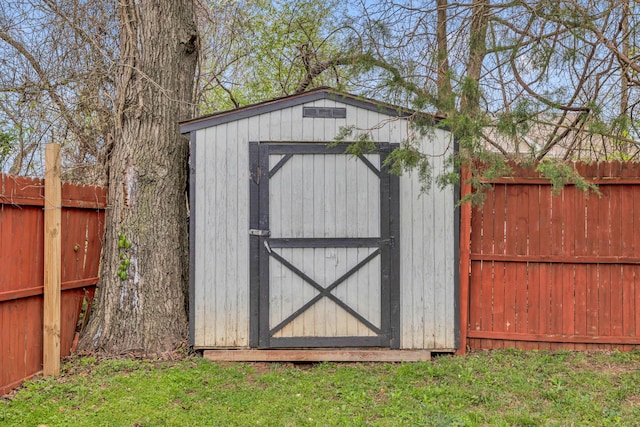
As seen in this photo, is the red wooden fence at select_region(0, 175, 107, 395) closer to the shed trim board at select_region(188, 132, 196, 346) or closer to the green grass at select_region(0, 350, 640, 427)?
the green grass at select_region(0, 350, 640, 427)

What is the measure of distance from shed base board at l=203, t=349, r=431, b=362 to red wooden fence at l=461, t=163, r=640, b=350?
0.83 meters

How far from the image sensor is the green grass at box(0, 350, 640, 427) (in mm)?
3307

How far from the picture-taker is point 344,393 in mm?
3832

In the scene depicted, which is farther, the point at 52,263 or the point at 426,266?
the point at 426,266

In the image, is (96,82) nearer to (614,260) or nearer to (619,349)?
(614,260)

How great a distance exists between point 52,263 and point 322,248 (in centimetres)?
230

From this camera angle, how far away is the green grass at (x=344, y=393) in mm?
3307

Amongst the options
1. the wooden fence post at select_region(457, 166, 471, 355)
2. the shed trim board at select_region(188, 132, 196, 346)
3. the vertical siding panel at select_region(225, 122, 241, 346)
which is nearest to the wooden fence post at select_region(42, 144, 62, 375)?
the shed trim board at select_region(188, 132, 196, 346)

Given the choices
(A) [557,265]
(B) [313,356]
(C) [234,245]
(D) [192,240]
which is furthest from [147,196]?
(A) [557,265]

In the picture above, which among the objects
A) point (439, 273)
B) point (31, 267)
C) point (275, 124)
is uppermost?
point (275, 124)

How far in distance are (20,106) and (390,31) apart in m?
4.68

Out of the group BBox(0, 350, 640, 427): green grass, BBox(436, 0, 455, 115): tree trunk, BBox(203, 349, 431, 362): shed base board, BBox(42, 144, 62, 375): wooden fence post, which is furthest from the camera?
BBox(203, 349, 431, 362): shed base board

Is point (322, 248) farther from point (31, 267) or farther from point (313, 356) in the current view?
point (31, 267)

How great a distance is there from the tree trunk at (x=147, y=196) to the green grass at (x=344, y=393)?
41 centimetres
